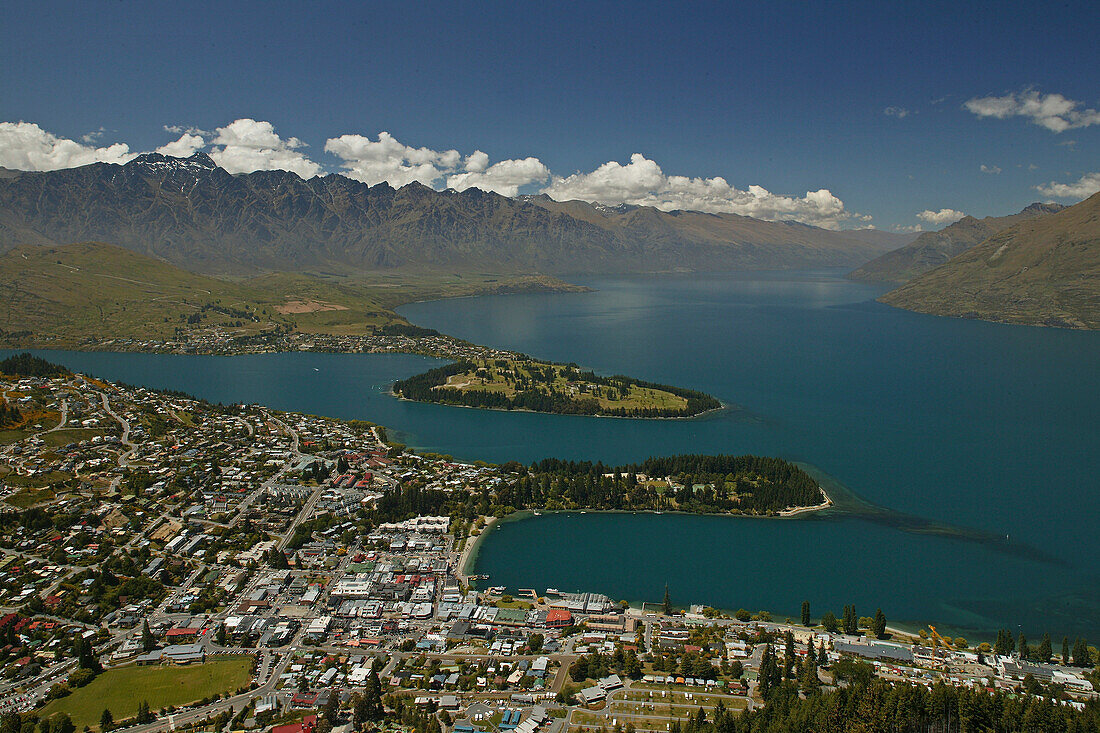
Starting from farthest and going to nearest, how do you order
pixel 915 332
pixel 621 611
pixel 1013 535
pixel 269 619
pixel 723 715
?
pixel 915 332 → pixel 1013 535 → pixel 621 611 → pixel 269 619 → pixel 723 715

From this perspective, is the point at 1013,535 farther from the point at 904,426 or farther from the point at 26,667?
the point at 26,667

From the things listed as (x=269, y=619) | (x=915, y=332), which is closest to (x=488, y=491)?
(x=269, y=619)

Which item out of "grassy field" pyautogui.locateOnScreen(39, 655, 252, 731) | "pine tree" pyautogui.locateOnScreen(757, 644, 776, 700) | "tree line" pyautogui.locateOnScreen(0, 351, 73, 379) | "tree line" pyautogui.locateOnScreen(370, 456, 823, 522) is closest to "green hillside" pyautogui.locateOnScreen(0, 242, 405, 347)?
"tree line" pyautogui.locateOnScreen(0, 351, 73, 379)

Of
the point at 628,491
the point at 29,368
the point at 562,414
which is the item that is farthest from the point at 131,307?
the point at 628,491

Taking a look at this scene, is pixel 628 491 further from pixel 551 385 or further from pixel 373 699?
pixel 551 385

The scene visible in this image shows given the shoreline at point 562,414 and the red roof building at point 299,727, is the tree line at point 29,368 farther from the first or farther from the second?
the red roof building at point 299,727
